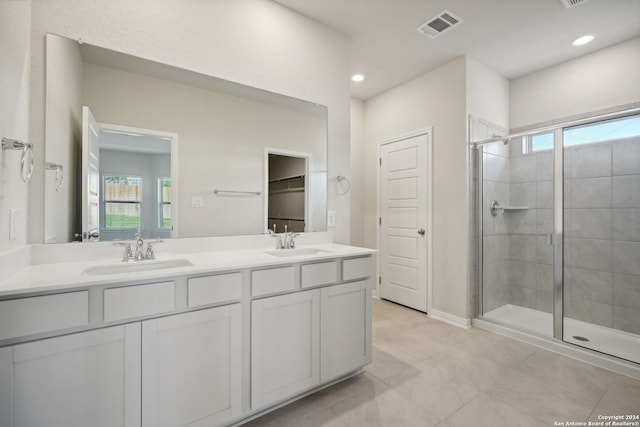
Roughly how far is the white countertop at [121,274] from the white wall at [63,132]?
0.54 feet

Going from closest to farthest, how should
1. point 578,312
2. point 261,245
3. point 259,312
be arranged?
Answer: point 259,312 → point 261,245 → point 578,312

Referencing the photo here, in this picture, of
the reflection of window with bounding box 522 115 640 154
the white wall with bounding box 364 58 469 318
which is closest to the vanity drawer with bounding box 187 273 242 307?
the white wall with bounding box 364 58 469 318

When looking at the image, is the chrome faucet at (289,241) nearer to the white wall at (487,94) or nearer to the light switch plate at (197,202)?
the light switch plate at (197,202)

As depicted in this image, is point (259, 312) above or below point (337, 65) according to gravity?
below

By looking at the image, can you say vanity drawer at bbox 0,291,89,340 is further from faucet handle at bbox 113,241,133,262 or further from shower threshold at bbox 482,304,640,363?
shower threshold at bbox 482,304,640,363

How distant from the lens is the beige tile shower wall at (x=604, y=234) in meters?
2.64

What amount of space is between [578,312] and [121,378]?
398 cm

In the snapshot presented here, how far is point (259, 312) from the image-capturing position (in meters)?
1.59

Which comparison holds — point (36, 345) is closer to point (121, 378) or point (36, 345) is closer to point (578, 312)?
point (121, 378)

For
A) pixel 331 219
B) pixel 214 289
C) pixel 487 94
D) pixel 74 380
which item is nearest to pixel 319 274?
pixel 214 289

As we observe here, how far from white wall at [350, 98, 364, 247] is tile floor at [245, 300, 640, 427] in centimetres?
172

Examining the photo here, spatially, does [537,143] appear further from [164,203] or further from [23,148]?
[23,148]

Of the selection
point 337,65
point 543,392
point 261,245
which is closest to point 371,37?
point 337,65

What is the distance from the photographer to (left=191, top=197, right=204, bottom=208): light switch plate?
1.89 m
